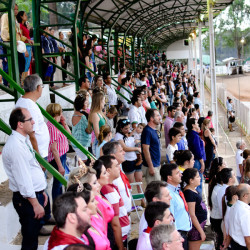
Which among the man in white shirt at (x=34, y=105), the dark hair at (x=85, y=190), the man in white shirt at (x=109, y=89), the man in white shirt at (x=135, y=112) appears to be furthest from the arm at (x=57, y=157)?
the man in white shirt at (x=109, y=89)

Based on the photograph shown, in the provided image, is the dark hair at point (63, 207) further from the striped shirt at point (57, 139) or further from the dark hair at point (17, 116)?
the striped shirt at point (57, 139)

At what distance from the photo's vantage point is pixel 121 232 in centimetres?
414

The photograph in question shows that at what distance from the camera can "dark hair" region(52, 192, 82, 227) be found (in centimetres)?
273

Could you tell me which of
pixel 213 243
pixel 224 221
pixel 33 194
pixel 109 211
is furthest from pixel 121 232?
pixel 213 243

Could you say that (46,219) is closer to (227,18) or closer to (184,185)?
(184,185)

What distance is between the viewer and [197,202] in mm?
5238

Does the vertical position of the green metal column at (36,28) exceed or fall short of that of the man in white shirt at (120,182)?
it exceeds it

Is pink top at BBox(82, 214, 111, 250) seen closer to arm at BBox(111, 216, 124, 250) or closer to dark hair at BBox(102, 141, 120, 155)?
arm at BBox(111, 216, 124, 250)

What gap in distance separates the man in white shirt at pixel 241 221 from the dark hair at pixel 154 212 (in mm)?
1669

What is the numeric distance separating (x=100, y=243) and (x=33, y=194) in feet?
3.21

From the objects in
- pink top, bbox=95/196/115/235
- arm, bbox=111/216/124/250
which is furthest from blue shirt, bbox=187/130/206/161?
pink top, bbox=95/196/115/235

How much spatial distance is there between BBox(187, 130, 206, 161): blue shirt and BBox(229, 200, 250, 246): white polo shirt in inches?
120

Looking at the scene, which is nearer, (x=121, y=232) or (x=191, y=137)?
(x=121, y=232)

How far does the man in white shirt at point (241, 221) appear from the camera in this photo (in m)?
4.91
